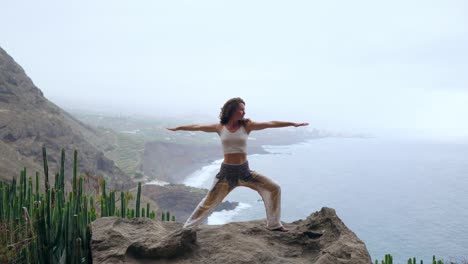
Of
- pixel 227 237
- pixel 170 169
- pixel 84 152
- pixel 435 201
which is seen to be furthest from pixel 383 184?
pixel 227 237

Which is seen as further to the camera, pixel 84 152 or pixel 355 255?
pixel 84 152

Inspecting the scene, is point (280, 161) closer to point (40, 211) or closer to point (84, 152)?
point (84, 152)

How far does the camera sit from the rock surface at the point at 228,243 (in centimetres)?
519

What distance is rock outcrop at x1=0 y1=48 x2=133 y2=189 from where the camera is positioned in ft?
90.9

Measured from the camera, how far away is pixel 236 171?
6027 mm

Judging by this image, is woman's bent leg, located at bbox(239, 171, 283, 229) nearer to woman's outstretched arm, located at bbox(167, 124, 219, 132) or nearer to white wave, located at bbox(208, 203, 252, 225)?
woman's outstretched arm, located at bbox(167, 124, 219, 132)

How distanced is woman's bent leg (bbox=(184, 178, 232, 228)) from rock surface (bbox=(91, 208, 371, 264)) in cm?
20

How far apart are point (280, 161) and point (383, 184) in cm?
1233

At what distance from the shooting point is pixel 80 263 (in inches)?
226

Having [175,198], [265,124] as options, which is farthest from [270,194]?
[175,198]

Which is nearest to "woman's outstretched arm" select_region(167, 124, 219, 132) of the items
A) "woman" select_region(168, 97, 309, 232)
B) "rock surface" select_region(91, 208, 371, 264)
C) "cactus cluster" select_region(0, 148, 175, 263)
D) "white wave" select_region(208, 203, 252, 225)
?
"woman" select_region(168, 97, 309, 232)

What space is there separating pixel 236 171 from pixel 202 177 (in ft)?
140

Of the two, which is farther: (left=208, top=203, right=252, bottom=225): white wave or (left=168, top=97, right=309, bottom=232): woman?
(left=208, top=203, right=252, bottom=225): white wave

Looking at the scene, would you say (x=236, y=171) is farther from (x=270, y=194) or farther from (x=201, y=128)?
(x=201, y=128)
